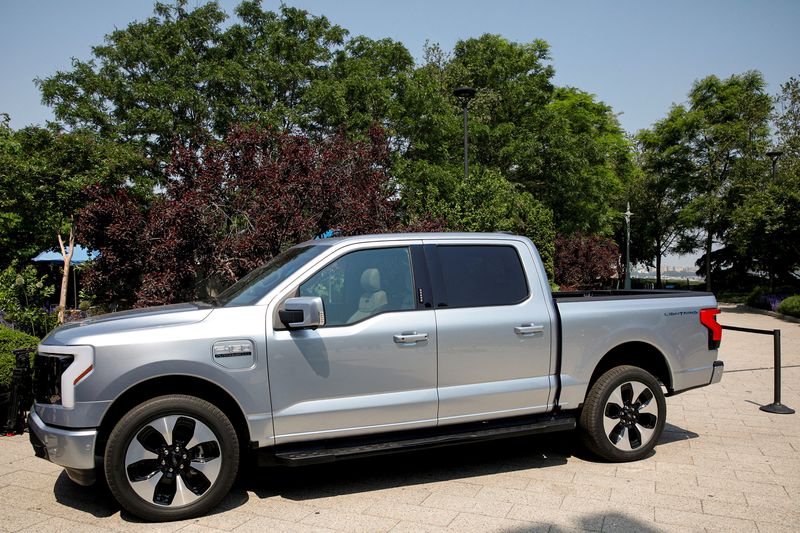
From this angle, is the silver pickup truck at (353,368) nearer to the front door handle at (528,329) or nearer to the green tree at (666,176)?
the front door handle at (528,329)

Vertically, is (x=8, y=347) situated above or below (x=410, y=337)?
below

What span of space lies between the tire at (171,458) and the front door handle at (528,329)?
7.54 ft

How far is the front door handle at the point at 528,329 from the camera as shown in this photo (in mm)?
5270

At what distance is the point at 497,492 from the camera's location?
5.00 m

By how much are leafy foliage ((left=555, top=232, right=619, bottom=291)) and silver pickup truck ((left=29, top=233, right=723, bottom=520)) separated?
24.2 meters

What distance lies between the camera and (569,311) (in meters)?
5.52

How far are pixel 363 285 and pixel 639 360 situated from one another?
283 cm

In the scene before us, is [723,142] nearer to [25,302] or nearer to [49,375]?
[25,302]

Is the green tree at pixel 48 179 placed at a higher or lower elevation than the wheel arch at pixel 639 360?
higher

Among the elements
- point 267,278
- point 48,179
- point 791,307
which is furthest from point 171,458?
point 791,307

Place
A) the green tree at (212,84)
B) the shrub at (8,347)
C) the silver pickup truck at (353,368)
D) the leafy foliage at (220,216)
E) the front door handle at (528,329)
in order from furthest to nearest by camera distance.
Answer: the green tree at (212,84)
the leafy foliage at (220,216)
the shrub at (8,347)
the front door handle at (528,329)
the silver pickup truck at (353,368)

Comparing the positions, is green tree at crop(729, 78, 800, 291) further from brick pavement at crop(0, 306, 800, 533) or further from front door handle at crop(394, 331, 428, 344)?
front door handle at crop(394, 331, 428, 344)

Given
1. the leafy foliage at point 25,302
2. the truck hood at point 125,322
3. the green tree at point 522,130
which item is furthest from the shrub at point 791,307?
the truck hood at point 125,322

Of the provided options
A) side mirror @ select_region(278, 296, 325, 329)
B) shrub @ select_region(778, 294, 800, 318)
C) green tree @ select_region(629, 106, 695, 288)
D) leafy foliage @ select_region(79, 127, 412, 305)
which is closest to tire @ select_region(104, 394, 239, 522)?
side mirror @ select_region(278, 296, 325, 329)
